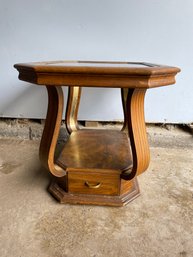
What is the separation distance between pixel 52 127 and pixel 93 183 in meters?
0.27

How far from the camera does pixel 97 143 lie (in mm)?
1141

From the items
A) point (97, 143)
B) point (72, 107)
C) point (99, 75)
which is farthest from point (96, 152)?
point (99, 75)

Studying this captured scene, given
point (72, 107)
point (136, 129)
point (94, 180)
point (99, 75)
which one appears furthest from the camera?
point (72, 107)

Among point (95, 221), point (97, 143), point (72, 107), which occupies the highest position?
point (72, 107)

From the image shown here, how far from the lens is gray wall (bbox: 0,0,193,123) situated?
1.26 meters

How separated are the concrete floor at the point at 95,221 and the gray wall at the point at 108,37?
1.50 feet

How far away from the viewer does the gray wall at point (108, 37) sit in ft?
4.12

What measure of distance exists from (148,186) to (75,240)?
441 millimetres

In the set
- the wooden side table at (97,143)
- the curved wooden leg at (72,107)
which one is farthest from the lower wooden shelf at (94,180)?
the curved wooden leg at (72,107)

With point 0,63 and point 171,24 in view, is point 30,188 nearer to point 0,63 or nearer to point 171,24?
point 0,63

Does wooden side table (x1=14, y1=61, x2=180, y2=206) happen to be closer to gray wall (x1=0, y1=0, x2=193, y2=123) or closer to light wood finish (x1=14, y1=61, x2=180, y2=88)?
light wood finish (x1=14, y1=61, x2=180, y2=88)

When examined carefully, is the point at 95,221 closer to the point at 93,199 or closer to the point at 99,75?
the point at 93,199

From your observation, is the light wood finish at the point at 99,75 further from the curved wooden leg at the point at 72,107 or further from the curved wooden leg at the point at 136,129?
the curved wooden leg at the point at 72,107

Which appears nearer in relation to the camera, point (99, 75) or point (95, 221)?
point (99, 75)
